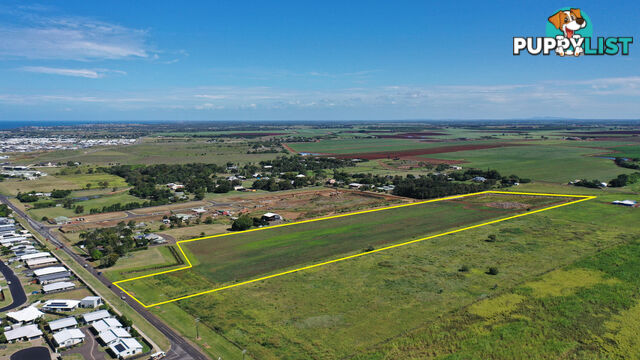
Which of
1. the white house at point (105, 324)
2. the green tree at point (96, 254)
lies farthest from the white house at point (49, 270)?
the white house at point (105, 324)

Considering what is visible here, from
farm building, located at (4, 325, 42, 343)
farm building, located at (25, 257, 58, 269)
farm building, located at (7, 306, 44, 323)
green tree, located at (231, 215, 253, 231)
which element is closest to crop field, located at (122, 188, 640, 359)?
farm building, located at (4, 325, 42, 343)

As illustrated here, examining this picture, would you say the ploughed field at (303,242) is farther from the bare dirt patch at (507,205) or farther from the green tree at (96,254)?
the green tree at (96,254)

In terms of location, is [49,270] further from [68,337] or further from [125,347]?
[125,347]

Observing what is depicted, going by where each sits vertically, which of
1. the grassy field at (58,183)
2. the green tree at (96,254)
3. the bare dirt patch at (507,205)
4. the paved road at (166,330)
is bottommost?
the paved road at (166,330)

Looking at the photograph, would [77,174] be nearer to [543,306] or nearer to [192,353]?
[192,353]

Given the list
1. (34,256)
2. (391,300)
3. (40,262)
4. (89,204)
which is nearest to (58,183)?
(89,204)

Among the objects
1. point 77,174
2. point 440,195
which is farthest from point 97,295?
point 77,174
